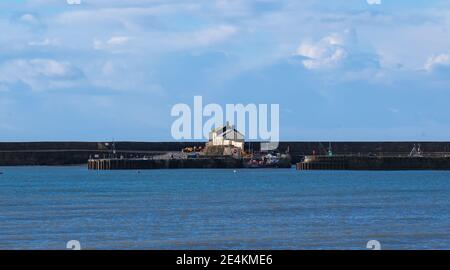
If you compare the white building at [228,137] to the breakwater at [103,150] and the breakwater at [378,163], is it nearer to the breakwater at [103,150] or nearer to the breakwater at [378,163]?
the breakwater at [103,150]

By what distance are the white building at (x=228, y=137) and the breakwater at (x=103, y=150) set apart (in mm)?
9838

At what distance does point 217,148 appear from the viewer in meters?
142

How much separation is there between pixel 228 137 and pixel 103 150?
76.1 ft

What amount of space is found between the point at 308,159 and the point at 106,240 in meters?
98.3

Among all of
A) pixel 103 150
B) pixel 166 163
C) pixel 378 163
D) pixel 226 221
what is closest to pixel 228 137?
pixel 166 163

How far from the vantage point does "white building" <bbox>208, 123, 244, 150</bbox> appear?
144 meters

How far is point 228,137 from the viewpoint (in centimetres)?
14438

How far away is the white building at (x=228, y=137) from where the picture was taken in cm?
14359

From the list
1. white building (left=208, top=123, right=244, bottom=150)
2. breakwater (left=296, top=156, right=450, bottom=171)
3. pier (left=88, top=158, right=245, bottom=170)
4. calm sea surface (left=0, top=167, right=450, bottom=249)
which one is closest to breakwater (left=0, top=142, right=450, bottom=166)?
white building (left=208, top=123, right=244, bottom=150)

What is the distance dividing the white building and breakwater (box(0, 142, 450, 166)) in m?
9.84

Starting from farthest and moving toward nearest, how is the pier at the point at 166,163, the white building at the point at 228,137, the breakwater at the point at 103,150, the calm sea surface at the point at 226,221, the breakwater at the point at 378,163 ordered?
the breakwater at the point at 103,150 < the white building at the point at 228,137 < the pier at the point at 166,163 < the breakwater at the point at 378,163 < the calm sea surface at the point at 226,221

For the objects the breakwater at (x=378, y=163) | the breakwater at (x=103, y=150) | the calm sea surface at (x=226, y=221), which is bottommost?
the calm sea surface at (x=226, y=221)

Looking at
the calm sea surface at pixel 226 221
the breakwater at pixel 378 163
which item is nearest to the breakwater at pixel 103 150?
the breakwater at pixel 378 163
